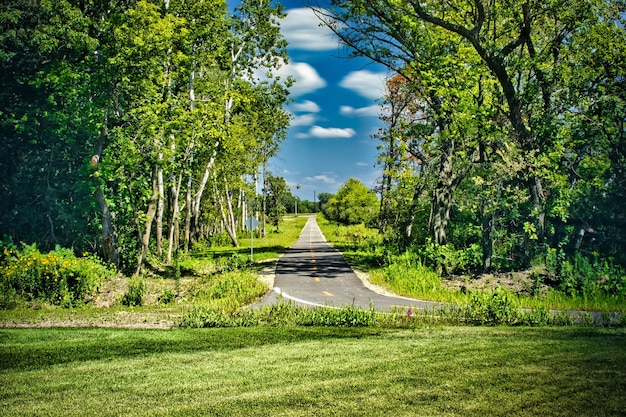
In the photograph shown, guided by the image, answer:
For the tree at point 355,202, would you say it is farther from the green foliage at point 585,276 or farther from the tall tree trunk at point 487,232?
the green foliage at point 585,276

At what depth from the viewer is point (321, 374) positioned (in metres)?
6.33

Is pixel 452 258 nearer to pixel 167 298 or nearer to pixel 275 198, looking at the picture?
pixel 167 298

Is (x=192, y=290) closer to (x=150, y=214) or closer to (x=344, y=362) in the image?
(x=150, y=214)

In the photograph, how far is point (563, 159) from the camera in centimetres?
1630

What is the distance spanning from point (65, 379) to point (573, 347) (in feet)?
22.3

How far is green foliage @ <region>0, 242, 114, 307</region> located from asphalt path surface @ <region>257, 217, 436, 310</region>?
197 inches

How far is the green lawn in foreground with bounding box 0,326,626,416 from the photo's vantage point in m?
5.24

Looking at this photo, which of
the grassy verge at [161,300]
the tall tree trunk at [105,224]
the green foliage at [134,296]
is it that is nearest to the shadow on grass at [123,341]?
the grassy verge at [161,300]

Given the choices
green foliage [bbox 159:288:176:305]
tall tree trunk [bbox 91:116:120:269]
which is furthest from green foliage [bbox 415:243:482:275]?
tall tree trunk [bbox 91:116:120:269]

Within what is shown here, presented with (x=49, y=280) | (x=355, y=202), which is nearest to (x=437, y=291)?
(x=49, y=280)

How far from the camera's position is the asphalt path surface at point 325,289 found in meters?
13.9

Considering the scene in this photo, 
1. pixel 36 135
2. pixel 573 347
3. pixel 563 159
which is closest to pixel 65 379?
pixel 573 347

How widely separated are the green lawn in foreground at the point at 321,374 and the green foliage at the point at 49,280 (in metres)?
4.91

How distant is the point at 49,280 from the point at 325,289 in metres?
8.09
